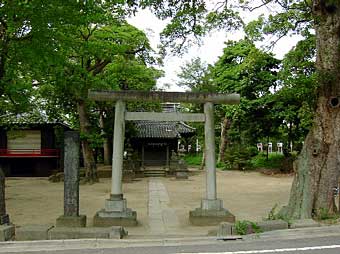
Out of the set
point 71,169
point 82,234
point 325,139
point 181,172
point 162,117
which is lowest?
point 181,172

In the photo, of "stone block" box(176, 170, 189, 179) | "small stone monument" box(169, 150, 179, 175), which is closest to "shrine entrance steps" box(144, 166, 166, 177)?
"small stone monument" box(169, 150, 179, 175)

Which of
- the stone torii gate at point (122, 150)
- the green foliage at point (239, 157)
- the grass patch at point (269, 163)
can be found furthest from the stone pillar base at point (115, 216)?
the grass patch at point (269, 163)

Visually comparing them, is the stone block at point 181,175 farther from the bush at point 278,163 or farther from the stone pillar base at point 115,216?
the stone pillar base at point 115,216

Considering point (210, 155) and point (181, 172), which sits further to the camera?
point (181, 172)

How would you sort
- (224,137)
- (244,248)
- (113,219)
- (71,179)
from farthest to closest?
(224,137), (113,219), (71,179), (244,248)

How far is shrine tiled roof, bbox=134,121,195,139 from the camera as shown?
3600 cm

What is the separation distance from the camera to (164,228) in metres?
11.3

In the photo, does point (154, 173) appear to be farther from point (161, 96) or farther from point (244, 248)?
point (244, 248)

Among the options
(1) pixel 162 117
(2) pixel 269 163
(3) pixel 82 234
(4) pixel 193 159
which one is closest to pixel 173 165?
(2) pixel 269 163

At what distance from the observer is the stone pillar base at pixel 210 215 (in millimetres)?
11617

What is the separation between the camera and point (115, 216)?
11.5m

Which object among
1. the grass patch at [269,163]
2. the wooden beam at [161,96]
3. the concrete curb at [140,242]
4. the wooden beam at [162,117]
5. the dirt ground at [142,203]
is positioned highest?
the wooden beam at [161,96]

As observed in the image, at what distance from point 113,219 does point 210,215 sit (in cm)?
281

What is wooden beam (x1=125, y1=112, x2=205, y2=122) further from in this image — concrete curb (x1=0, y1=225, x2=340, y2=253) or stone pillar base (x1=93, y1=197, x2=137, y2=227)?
concrete curb (x1=0, y1=225, x2=340, y2=253)
